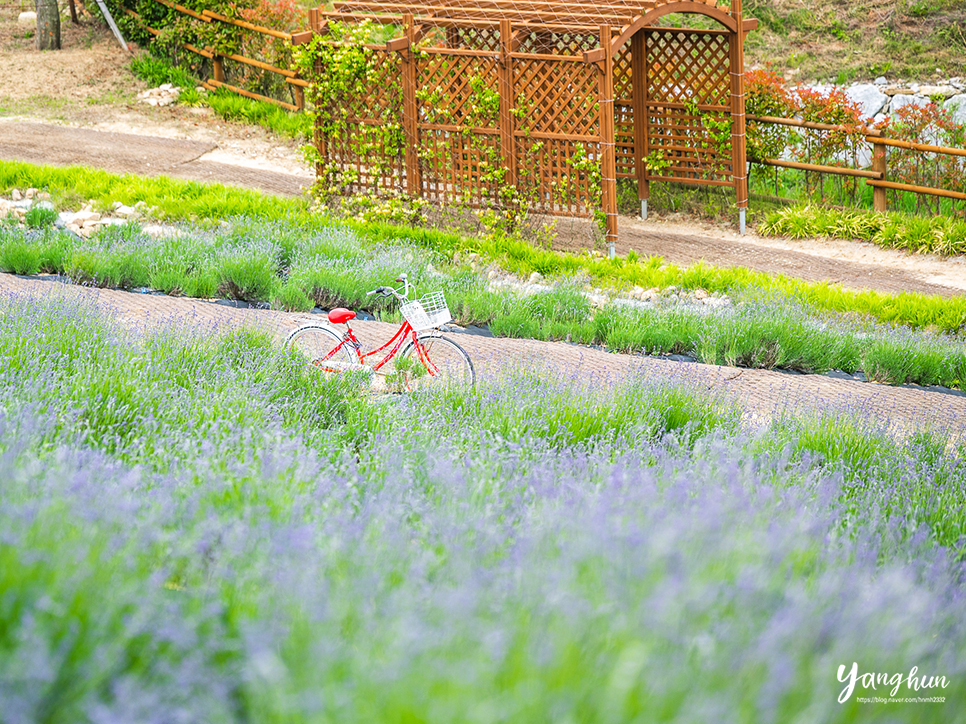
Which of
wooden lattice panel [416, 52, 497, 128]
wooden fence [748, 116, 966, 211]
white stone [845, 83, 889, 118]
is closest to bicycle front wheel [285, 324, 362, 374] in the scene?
wooden lattice panel [416, 52, 497, 128]

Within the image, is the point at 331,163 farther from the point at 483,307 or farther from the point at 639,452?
the point at 639,452

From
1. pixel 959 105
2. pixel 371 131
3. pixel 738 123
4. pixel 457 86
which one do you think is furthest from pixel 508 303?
pixel 959 105

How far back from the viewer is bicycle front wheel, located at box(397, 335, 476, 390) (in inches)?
194

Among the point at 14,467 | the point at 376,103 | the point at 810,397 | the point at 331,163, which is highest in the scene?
the point at 376,103

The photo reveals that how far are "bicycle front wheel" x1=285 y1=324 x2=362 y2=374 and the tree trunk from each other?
1311 cm

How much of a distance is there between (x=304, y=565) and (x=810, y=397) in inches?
164

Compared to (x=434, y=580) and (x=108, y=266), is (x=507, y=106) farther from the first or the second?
(x=434, y=580)

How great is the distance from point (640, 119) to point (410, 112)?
3.43 m

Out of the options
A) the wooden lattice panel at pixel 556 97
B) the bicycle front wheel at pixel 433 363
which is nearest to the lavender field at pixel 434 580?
the bicycle front wheel at pixel 433 363

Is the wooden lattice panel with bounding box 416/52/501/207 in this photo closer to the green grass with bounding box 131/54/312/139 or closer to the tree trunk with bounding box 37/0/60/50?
the green grass with bounding box 131/54/312/139

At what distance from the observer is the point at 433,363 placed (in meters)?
5.30

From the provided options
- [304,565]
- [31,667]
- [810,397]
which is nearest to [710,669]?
[304,565]

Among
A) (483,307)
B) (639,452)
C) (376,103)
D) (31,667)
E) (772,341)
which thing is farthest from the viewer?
(376,103)

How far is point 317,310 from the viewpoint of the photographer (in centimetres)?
716
